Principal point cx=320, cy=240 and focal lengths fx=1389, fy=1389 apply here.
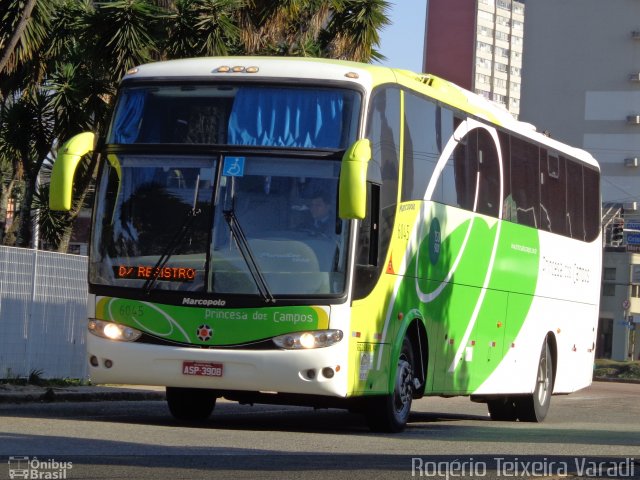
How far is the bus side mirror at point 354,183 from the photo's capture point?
488 inches

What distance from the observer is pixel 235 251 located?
42.7ft

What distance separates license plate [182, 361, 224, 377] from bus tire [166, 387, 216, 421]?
1.85m

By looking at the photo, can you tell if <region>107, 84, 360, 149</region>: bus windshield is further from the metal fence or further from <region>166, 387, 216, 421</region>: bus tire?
the metal fence

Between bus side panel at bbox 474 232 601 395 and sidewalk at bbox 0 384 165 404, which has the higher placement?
bus side panel at bbox 474 232 601 395

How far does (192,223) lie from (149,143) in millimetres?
963

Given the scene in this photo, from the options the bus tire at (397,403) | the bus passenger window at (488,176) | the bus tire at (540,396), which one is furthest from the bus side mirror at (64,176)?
the bus tire at (540,396)

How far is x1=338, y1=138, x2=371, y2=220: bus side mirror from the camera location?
12404mm

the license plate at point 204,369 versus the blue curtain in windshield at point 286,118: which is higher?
the blue curtain in windshield at point 286,118

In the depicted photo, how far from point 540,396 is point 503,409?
68 centimetres

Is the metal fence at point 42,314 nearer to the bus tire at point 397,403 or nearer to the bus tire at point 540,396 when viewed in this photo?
the bus tire at point 540,396

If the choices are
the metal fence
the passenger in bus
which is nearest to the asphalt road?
the passenger in bus

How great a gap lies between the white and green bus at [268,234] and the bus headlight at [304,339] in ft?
0.05

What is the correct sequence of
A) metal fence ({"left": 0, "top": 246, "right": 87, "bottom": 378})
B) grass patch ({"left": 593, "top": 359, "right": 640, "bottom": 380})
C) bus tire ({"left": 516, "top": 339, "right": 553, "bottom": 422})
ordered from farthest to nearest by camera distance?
grass patch ({"left": 593, "top": 359, "right": 640, "bottom": 380})
metal fence ({"left": 0, "top": 246, "right": 87, "bottom": 378})
bus tire ({"left": 516, "top": 339, "right": 553, "bottom": 422})

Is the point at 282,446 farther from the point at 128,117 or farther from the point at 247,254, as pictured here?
the point at 128,117
